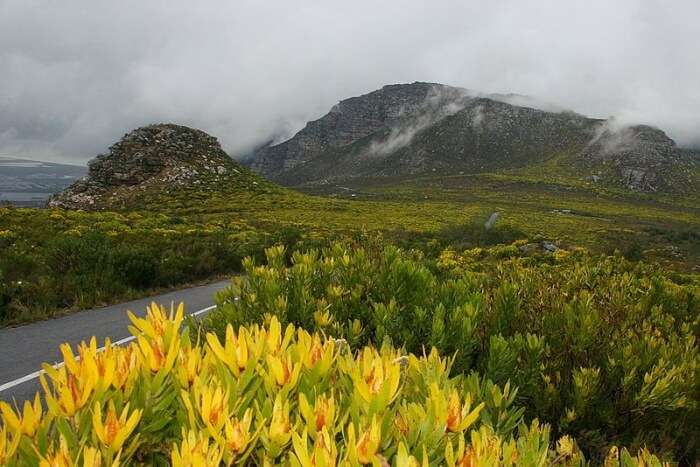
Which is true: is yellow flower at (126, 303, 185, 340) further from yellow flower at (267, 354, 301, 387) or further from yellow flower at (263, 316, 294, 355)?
yellow flower at (267, 354, 301, 387)

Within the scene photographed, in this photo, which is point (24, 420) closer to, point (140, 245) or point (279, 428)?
point (279, 428)

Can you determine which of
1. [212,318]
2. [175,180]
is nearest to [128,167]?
[175,180]

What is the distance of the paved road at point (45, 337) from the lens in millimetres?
5113

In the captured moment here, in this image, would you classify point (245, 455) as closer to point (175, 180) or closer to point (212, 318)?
point (212, 318)

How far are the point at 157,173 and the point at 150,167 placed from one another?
1052 mm

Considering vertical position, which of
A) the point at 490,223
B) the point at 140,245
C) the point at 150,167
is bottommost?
the point at 490,223

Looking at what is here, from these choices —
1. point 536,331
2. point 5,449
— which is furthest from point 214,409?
point 536,331

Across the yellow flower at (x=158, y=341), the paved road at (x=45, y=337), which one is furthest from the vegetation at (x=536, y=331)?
the paved road at (x=45, y=337)

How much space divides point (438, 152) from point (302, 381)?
163 meters

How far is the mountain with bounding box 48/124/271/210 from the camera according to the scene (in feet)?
121

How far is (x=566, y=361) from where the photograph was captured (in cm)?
276

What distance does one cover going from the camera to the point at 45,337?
684 cm

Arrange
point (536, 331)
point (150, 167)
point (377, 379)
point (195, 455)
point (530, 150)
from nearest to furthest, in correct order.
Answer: point (195, 455), point (377, 379), point (536, 331), point (150, 167), point (530, 150)

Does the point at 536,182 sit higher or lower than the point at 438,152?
lower
